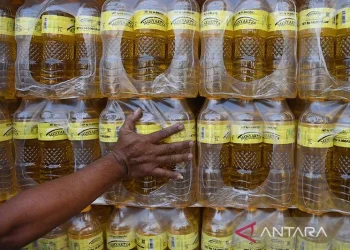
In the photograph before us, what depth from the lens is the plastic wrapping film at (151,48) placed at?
1614 mm

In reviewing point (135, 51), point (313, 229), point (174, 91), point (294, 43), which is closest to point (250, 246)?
point (313, 229)

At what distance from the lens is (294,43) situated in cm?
164

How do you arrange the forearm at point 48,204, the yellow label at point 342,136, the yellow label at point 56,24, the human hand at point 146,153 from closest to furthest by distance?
the forearm at point 48,204, the human hand at point 146,153, the yellow label at point 342,136, the yellow label at point 56,24

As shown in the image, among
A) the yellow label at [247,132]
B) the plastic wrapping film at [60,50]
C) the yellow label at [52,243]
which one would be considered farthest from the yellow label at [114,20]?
the yellow label at [52,243]

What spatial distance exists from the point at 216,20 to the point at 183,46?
7.7 inches

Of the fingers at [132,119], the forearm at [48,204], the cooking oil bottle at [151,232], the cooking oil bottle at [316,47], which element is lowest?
the cooking oil bottle at [151,232]

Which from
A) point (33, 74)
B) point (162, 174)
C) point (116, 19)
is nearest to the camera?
point (162, 174)

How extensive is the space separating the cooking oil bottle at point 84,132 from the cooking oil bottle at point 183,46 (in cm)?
41

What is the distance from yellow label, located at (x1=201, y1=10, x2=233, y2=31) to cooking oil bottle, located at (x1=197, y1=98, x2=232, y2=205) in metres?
0.34

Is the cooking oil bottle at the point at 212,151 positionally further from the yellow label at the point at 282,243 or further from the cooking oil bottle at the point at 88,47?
the cooking oil bottle at the point at 88,47

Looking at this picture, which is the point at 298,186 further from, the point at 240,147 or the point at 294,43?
the point at 294,43

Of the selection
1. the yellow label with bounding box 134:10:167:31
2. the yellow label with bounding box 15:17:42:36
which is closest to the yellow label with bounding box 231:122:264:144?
the yellow label with bounding box 134:10:167:31

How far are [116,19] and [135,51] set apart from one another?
18 centimetres

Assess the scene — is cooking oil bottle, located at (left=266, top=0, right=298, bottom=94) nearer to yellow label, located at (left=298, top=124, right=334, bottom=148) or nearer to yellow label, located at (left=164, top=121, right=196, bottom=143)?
yellow label, located at (left=298, top=124, right=334, bottom=148)
